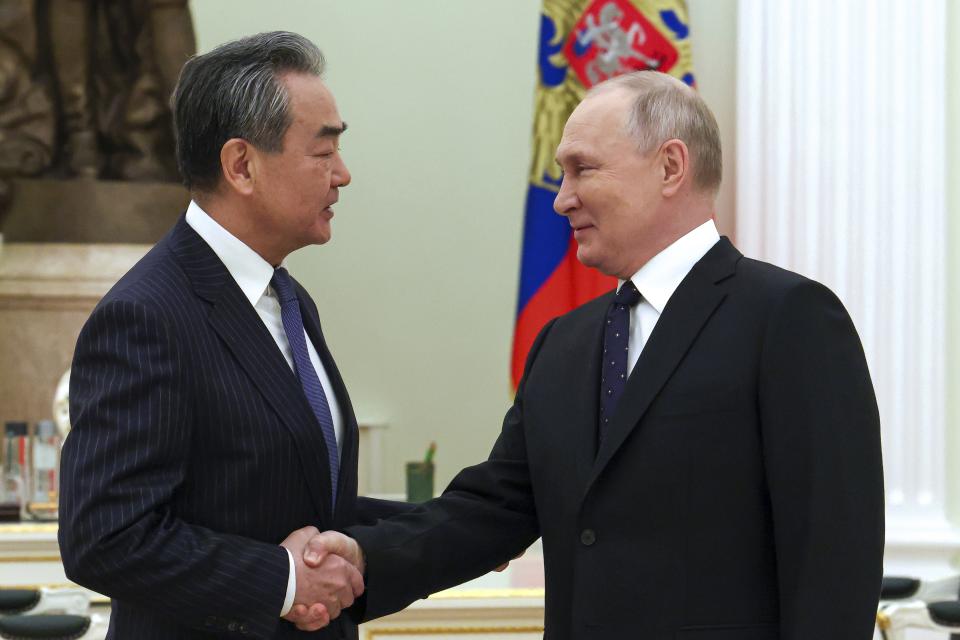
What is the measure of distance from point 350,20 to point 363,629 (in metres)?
3.85

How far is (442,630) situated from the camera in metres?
3.96

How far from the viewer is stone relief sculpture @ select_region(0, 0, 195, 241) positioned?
238 inches

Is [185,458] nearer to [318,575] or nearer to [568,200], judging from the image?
[318,575]

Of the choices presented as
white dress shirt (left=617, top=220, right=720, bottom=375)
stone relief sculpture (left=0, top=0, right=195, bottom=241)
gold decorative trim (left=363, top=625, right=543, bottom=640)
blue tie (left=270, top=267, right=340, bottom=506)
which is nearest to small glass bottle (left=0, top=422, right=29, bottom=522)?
stone relief sculpture (left=0, top=0, right=195, bottom=241)

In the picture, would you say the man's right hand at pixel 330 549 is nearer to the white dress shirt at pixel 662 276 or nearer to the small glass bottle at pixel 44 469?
the white dress shirt at pixel 662 276

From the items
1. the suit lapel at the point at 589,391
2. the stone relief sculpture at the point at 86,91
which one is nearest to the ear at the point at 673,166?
the suit lapel at the point at 589,391

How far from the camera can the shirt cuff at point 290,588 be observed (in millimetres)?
2219

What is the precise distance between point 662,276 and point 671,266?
2cm

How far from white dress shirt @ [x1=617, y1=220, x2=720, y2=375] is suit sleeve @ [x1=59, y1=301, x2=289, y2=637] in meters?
0.77

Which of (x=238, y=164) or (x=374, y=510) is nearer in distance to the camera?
(x=238, y=164)

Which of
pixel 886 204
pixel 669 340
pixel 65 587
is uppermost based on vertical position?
pixel 886 204

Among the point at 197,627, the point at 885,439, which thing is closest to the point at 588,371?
the point at 197,627

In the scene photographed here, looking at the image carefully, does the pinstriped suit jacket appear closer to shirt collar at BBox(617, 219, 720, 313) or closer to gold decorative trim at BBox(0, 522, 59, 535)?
shirt collar at BBox(617, 219, 720, 313)

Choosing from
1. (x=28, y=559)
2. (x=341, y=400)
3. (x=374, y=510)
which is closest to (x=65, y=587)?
(x=28, y=559)
